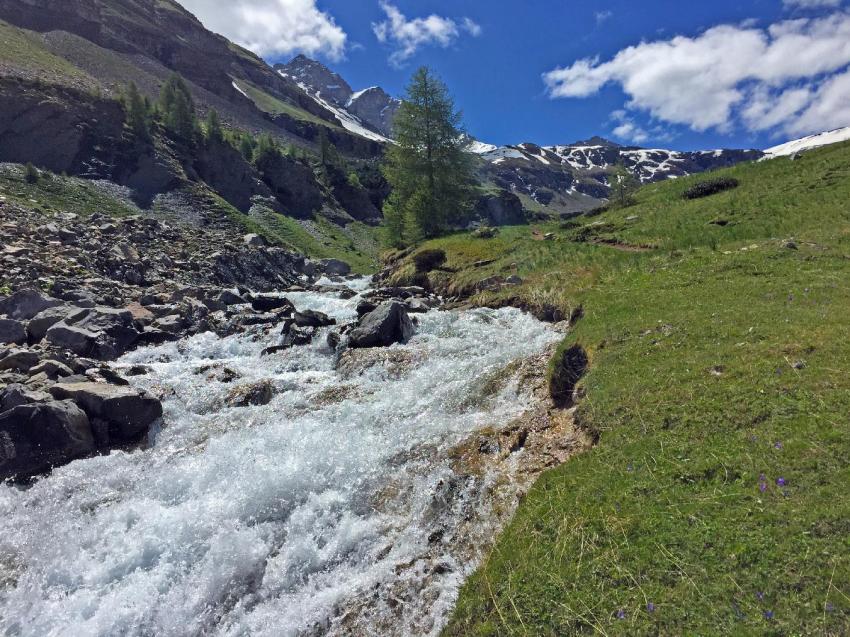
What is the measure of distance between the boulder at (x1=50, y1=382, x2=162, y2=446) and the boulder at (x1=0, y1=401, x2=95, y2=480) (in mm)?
720

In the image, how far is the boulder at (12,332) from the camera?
782 inches

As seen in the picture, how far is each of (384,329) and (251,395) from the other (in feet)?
21.7

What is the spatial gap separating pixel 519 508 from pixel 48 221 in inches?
1980

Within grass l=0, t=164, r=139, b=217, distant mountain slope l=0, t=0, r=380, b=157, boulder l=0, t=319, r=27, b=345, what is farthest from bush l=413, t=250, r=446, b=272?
distant mountain slope l=0, t=0, r=380, b=157

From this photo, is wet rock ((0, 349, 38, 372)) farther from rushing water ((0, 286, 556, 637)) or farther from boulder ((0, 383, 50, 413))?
rushing water ((0, 286, 556, 637))

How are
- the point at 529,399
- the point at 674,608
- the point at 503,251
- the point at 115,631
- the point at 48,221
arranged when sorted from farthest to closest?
the point at 48,221 → the point at 503,251 → the point at 529,399 → the point at 115,631 → the point at 674,608

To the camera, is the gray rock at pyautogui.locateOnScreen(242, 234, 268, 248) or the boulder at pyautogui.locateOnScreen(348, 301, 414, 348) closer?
the boulder at pyautogui.locateOnScreen(348, 301, 414, 348)

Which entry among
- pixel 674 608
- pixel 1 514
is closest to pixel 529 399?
pixel 674 608

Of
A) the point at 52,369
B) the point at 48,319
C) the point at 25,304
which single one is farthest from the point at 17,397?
the point at 25,304

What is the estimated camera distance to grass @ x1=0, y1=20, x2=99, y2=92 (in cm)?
9844

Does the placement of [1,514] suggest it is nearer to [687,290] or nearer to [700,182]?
[687,290]

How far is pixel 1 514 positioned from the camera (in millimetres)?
11016

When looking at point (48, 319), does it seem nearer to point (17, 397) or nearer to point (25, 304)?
point (25, 304)

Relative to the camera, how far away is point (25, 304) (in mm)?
23125
